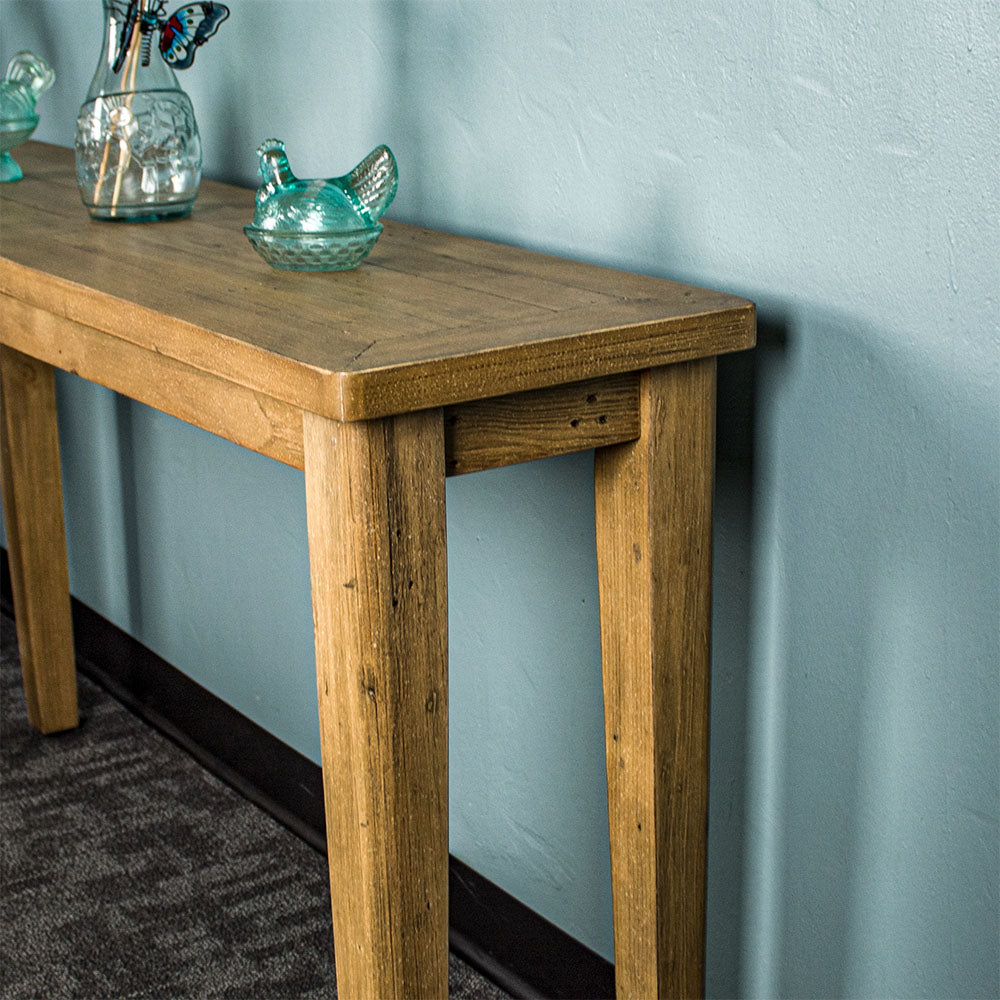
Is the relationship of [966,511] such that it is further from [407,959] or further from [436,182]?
[436,182]

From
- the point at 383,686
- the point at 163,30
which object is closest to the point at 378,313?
the point at 383,686

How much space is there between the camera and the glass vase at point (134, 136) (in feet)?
4.69

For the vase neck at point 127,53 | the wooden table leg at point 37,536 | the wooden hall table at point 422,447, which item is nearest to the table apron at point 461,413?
the wooden hall table at point 422,447

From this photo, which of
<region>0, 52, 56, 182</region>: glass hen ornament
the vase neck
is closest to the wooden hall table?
the vase neck

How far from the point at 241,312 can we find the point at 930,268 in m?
0.52

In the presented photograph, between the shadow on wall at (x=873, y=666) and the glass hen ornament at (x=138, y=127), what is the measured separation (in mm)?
715

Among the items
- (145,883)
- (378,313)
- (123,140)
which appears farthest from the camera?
(145,883)

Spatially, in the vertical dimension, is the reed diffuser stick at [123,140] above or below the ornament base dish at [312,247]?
above

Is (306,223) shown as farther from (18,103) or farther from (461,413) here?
(18,103)

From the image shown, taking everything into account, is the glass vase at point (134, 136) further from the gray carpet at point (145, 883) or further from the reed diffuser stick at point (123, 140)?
the gray carpet at point (145, 883)

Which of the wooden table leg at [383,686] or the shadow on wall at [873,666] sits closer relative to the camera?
the wooden table leg at [383,686]

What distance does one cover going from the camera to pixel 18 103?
70.5 inches

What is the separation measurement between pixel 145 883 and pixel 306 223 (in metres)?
0.95

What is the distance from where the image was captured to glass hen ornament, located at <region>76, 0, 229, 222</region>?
143cm
